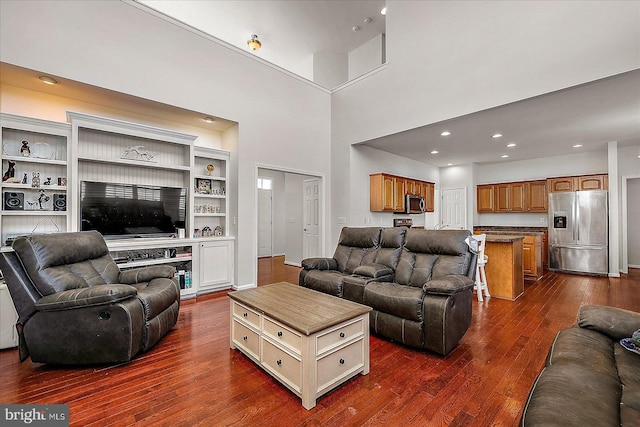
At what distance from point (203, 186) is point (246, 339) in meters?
3.24

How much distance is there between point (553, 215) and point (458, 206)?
7.26ft

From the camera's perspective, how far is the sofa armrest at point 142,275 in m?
3.08

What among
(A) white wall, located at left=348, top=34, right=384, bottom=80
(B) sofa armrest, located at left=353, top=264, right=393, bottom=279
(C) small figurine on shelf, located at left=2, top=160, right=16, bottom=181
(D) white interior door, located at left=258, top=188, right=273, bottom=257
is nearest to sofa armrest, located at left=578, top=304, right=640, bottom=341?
(B) sofa armrest, located at left=353, top=264, right=393, bottom=279

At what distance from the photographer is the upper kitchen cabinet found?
20.1 ft

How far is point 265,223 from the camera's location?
28.9 feet

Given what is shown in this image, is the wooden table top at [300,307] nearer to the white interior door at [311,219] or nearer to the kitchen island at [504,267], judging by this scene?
the kitchen island at [504,267]

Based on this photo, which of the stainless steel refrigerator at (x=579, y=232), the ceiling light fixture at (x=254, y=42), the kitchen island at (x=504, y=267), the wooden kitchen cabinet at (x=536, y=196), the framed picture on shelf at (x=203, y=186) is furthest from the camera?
the wooden kitchen cabinet at (x=536, y=196)

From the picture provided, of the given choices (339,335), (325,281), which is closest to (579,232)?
(325,281)

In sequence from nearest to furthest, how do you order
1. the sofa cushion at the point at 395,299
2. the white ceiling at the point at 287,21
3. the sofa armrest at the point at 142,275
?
the sofa cushion at the point at 395,299
the sofa armrest at the point at 142,275
the white ceiling at the point at 287,21

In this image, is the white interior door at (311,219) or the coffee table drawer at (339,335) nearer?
the coffee table drawer at (339,335)

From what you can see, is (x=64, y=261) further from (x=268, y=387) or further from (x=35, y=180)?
(x=268, y=387)

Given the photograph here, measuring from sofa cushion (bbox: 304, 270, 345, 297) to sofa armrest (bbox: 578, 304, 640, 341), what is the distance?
2.05 meters

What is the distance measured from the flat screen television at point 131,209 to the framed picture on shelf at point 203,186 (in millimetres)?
376

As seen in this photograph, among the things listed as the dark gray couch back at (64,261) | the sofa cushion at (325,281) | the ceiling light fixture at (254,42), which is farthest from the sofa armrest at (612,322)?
the ceiling light fixture at (254,42)
